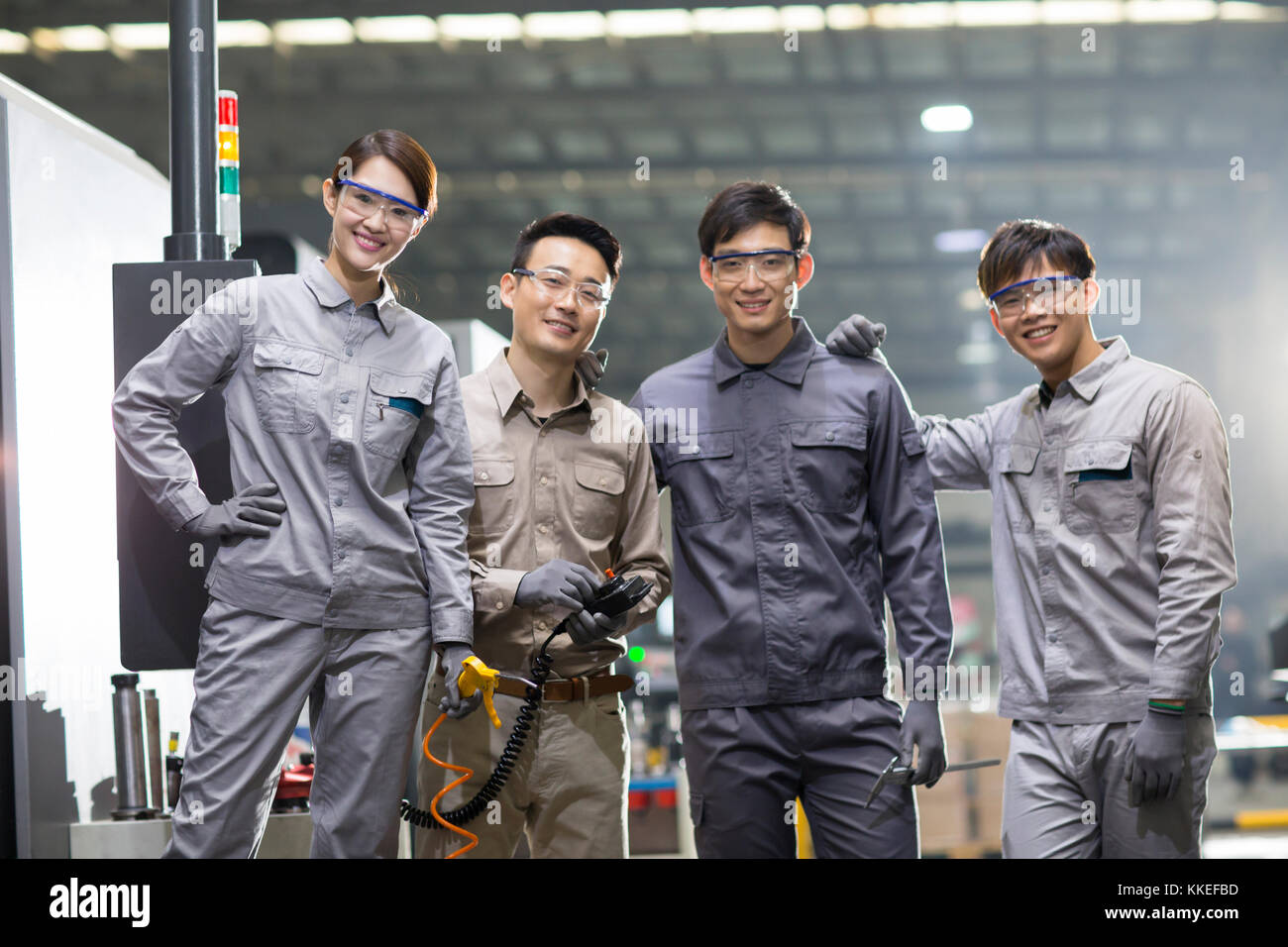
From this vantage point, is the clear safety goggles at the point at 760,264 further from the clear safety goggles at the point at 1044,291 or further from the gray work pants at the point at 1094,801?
the gray work pants at the point at 1094,801

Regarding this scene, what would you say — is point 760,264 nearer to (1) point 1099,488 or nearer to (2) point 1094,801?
(1) point 1099,488

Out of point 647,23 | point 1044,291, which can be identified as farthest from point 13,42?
point 1044,291

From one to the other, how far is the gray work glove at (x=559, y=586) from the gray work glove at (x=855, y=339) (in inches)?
31.6

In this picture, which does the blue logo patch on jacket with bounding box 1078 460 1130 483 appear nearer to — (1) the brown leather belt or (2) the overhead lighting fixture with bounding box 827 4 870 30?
(1) the brown leather belt

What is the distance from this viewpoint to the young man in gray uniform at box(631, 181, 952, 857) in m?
2.42

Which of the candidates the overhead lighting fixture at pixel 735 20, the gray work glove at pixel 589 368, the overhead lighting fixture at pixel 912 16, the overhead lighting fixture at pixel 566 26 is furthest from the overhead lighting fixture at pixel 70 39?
the gray work glove at pixel 589 368

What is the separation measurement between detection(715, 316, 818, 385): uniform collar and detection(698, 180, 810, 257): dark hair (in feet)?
0.65

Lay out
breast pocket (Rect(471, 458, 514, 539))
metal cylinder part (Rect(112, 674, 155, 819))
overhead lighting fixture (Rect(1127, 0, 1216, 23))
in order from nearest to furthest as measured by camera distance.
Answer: breast pocket (Rect(471, 458, 514, 539)) < metal cylinder part (Rect(112, 674, 155, 819)) < overhead lighting fixture (Rect(1127, 0, 1216, 23))

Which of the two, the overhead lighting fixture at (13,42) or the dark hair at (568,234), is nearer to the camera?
the dark hair at (568,234)

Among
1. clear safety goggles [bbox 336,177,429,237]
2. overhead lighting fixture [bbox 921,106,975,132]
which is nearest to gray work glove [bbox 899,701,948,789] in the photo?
clear safety goggles [bbox 336,177,429,237]

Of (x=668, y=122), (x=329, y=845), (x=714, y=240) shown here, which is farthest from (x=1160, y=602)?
(x=668, y=122)

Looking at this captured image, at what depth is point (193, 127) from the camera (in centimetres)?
287

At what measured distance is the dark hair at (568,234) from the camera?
8.47 ft
